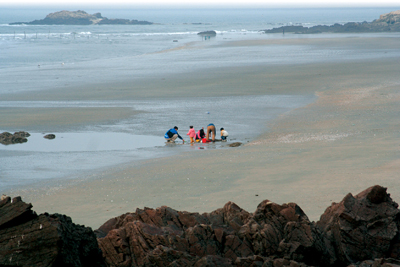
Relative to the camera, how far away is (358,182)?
10359mm

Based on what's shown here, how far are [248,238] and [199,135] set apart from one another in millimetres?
12332

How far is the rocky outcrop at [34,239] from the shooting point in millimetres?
4336

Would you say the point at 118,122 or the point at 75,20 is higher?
the point at 75,20

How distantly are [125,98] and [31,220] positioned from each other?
22666mm

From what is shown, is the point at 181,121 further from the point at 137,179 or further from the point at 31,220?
the point at 31,220

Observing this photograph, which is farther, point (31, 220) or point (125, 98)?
point (125, 98)

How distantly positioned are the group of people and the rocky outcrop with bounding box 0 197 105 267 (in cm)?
1278

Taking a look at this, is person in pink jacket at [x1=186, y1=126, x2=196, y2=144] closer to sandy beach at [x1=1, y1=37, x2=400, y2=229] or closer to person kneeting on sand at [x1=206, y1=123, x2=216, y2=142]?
person kneeting on sand at [x1=206, y1=123, x2=216, y2=142]

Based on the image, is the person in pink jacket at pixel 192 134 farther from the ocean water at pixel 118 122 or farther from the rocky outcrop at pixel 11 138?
the rocky outcrop at pixel 11 138

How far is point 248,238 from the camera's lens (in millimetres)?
5574

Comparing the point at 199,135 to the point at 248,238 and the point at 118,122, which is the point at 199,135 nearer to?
the point at 118,122

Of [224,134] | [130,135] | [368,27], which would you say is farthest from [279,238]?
[368,27]

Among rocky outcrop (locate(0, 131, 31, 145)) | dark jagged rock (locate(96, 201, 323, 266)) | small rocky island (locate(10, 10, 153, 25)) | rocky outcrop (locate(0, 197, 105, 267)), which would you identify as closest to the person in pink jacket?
rocky outcrop (locate(0, 131, 31, 145))

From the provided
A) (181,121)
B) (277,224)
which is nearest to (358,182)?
(277,224)
